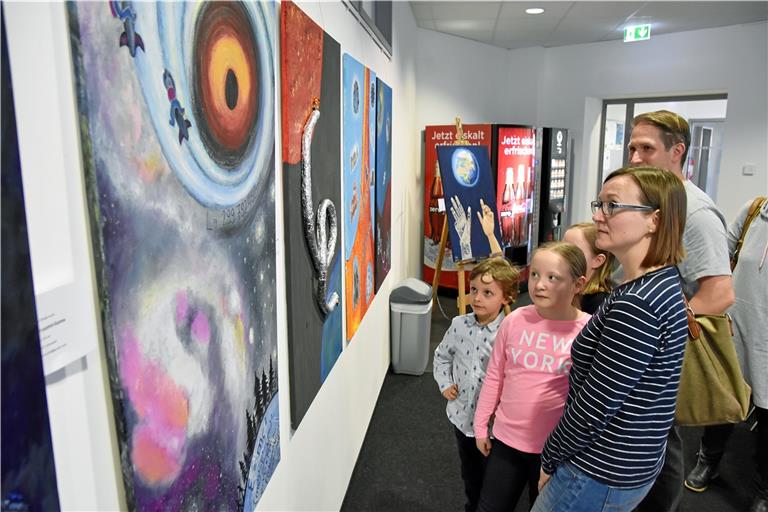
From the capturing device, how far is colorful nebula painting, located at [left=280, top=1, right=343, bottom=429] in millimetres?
1353

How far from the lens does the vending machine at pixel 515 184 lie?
18.0 ft

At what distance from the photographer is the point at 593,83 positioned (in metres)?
6.46

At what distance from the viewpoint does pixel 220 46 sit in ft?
3.12

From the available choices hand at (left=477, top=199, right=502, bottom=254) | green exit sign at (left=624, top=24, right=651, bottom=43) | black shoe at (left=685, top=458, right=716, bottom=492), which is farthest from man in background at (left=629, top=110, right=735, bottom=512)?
green exit sign at (left=624, top=24, right=651, bottom=43)

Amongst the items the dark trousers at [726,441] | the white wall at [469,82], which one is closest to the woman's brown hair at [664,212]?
the dark trousers at [726,441]

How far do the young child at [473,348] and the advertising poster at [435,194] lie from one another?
3757 millimetres

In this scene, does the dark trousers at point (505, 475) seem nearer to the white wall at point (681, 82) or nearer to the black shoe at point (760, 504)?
the black shoe at point (760, 504)

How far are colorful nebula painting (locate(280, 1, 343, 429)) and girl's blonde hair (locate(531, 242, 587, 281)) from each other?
2.32ft

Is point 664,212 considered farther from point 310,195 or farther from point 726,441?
point 726,441

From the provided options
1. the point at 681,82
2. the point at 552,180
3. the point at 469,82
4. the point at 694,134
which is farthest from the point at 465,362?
the point at 694,134

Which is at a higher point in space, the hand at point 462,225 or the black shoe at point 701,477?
the hand at point 462,225

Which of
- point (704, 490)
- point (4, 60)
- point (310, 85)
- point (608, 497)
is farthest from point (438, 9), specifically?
point (4, 60)

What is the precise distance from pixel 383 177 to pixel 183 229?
215cm

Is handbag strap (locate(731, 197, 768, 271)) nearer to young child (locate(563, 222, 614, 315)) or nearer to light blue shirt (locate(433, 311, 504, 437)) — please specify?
young child (locate(563, 222, 614, 315))
